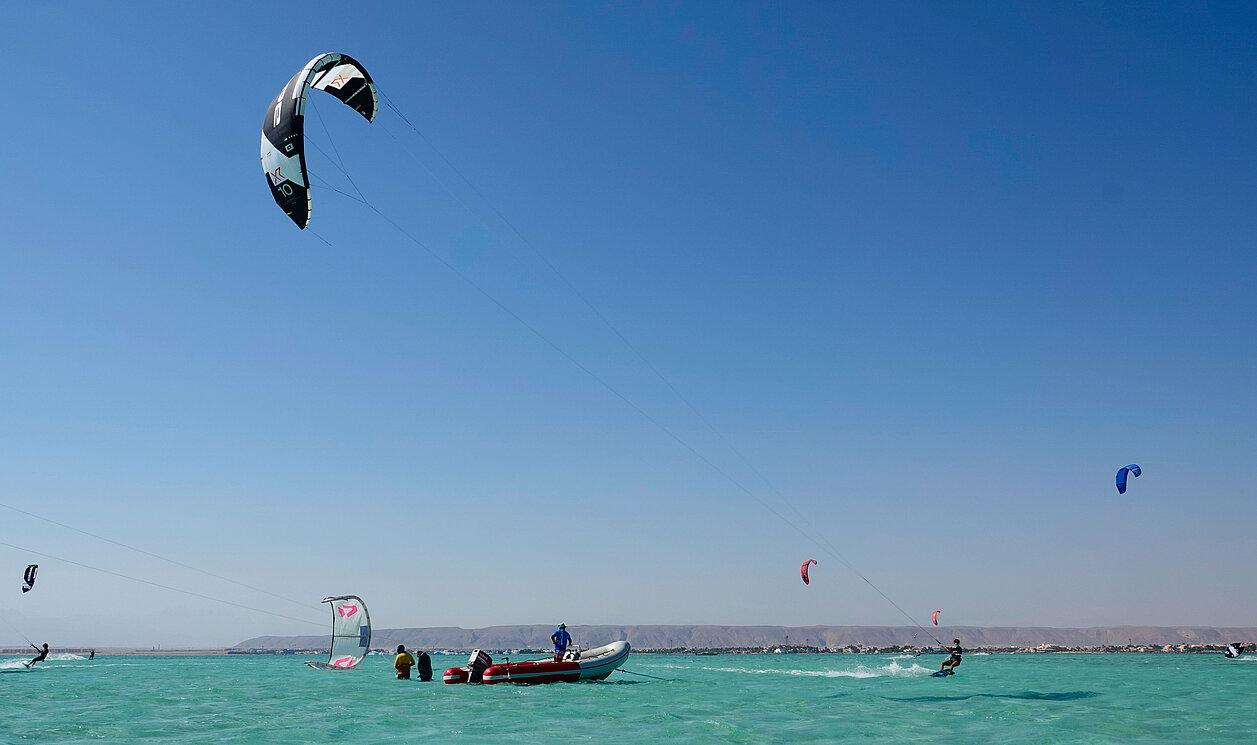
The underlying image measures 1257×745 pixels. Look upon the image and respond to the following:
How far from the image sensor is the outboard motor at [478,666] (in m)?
24.8

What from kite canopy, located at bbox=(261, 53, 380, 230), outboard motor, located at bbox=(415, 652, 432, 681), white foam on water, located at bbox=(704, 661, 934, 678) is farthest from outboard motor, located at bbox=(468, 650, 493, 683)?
white foam on water, located at bbox=(704, 661, 934, 678)

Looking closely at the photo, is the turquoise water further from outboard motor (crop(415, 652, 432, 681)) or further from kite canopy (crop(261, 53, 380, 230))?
kite canopy (crop(261, 53, 380, 230))

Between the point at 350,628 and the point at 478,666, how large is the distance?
8.83 meters

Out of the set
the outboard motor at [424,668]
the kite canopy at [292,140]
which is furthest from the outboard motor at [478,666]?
the kite canopy at [292,140]

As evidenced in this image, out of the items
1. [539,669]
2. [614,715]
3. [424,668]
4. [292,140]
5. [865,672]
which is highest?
[292,140]

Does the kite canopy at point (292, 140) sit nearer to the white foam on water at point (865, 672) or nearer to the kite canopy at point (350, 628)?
the kite canopy at point (350, 628)

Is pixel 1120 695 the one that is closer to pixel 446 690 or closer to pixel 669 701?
pixel 669 701

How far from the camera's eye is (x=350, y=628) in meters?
31.5

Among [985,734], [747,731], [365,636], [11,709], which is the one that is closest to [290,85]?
[747,731]

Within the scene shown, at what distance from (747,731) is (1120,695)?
17162 mm

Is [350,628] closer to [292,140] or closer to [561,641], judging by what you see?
[561,641]

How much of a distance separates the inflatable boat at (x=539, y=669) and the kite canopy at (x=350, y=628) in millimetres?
5990

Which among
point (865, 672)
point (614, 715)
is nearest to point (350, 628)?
point (614, 715)

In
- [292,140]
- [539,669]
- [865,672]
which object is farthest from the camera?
[865,672]
